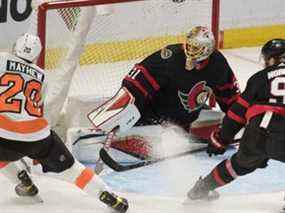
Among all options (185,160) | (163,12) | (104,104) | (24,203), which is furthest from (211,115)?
(24,203)

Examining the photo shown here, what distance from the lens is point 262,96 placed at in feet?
8.91

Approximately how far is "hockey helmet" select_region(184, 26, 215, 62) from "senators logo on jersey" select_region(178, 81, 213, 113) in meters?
0.18

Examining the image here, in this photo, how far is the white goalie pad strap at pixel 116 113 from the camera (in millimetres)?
3395

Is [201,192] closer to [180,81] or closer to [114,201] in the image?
[114,201]

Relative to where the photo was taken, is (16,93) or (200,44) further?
(200,44)

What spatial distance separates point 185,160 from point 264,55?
94 centimetres

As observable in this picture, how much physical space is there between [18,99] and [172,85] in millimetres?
919

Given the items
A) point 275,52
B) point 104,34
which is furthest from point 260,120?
point 104,34

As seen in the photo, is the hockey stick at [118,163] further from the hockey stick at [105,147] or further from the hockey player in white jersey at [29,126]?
the hockey player in white jersey at [29,126]

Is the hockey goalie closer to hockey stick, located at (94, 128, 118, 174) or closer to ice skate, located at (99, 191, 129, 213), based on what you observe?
hockey stick, located at (94, 128, 118, 174)

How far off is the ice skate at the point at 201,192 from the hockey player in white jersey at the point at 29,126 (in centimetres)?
29

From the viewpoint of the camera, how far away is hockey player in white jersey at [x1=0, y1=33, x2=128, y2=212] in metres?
2.71

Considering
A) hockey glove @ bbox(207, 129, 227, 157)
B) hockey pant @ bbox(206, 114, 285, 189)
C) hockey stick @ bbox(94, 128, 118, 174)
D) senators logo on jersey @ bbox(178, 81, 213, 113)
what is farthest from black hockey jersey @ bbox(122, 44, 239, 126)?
hockey pant @ bbox(206, 114, 285, 189)

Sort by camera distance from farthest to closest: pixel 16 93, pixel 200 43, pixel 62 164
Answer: pixel 200 43
pixel 62 164
pixel 16 93
